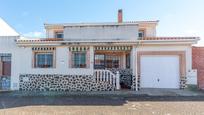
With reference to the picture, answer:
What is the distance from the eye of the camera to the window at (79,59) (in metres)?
15.5

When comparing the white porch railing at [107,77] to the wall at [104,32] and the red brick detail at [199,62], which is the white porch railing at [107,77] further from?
the red brick detail at [199,62]

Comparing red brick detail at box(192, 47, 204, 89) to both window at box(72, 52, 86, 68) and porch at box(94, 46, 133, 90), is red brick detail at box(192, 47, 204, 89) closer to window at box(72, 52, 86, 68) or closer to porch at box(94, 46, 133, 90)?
porch at box(94, 46, 133, 90)

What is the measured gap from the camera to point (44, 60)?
15.9 meters

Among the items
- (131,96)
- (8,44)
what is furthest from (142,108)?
(8,44)

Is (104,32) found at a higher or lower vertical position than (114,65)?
higher

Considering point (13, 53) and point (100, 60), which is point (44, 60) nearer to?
point (13, 53)

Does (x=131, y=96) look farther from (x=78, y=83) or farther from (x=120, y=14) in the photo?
(x=120, y=14)

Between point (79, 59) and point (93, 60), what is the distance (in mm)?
1148

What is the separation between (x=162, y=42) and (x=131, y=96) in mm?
4822

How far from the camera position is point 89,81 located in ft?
48.9

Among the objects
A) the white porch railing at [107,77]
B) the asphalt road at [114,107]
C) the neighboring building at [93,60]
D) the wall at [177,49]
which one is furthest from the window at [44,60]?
the wall at [177,49]

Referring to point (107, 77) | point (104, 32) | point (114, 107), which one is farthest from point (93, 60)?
point (114, 107)

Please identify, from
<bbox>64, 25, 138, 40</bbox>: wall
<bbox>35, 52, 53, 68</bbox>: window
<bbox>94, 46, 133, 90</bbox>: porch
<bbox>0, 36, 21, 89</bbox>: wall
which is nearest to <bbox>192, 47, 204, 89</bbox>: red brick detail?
<bbox>64, 25, 138, 40</bbox>: wall

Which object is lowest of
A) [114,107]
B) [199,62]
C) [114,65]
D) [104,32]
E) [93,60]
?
[114,107]
